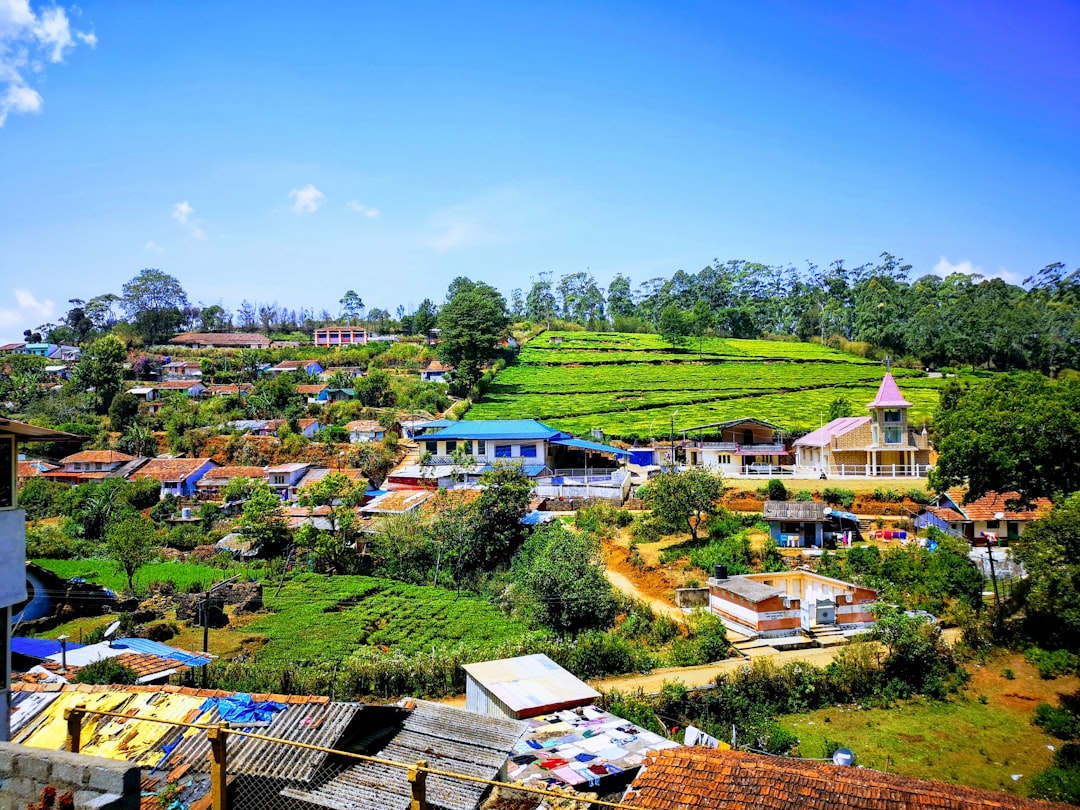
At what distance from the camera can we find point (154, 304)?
7731 centimetres

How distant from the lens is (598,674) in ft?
48.6

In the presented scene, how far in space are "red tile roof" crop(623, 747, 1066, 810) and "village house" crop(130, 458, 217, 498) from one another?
34617mm

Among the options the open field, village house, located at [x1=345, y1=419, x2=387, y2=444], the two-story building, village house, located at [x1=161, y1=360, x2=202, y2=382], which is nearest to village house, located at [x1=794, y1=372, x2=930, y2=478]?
the open field

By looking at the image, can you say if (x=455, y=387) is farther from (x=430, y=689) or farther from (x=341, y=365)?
(x=430, y=689)

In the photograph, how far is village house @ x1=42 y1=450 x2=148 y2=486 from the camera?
38031mm

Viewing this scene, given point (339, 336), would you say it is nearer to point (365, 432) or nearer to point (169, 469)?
point (365, 432)

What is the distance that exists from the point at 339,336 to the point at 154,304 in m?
20.8

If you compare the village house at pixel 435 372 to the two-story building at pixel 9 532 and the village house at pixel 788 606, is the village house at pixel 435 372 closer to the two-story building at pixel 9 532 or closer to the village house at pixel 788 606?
the village house at pixel 788 606

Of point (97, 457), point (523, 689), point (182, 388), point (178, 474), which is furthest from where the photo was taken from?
point (182, 388)

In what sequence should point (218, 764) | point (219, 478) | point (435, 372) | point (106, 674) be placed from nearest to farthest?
point (218, 764), point (106, 674), point (219, 478), point (435, 372)

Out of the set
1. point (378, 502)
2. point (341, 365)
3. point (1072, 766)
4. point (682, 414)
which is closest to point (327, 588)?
point (378, 502)

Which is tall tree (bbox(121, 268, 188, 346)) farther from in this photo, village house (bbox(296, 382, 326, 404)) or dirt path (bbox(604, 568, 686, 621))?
dirt path (bbox(604, 568, 686, 621))

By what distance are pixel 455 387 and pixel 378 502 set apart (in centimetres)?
1941

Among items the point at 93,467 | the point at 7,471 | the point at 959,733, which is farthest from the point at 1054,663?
the point at 93,467
